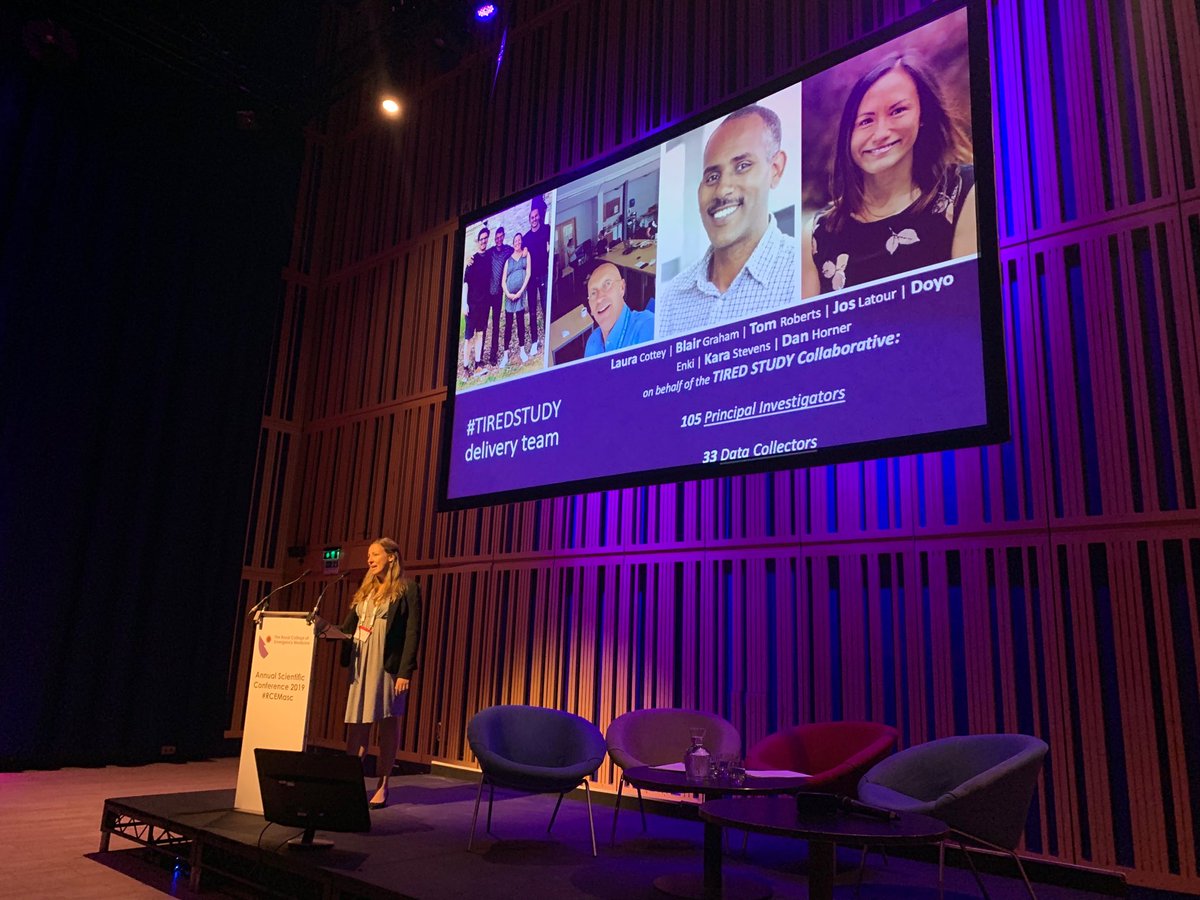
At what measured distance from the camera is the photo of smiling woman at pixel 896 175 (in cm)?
439

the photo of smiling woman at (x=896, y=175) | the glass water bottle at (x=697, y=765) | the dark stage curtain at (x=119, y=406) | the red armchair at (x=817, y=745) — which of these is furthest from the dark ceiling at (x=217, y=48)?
the glass water bottle at (x=697, y=765)

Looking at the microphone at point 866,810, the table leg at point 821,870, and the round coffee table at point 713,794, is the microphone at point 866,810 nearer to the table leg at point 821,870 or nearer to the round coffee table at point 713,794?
the table leg at point 821,870

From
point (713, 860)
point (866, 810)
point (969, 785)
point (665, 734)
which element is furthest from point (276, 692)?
point (969, 785)

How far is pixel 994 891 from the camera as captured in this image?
3.65 m

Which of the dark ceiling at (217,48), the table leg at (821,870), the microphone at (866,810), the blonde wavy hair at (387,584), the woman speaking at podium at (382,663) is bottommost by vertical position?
the table leg at (821,870)

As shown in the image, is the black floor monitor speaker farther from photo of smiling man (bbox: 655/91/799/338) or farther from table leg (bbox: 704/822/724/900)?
photo of smiling man (bbox: 655/91/799/338)

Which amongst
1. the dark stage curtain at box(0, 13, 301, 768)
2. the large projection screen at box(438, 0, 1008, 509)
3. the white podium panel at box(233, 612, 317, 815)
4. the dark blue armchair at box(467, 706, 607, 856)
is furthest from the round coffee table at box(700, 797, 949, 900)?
the dark stage curtain at box(0, 13, 301, 768)

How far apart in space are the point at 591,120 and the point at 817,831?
→ 5950 millimetres

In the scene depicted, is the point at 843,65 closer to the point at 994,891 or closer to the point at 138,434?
the point at 994,891

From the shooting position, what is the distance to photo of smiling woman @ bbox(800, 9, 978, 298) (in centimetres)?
439

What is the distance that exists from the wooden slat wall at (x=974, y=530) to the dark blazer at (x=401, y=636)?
1.47 meters

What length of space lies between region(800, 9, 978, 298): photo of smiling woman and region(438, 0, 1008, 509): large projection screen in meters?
0.01

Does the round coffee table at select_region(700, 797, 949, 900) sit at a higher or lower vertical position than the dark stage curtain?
lower

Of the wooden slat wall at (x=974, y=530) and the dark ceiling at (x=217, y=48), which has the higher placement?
the dark ceiling at (x=217, y=48)
